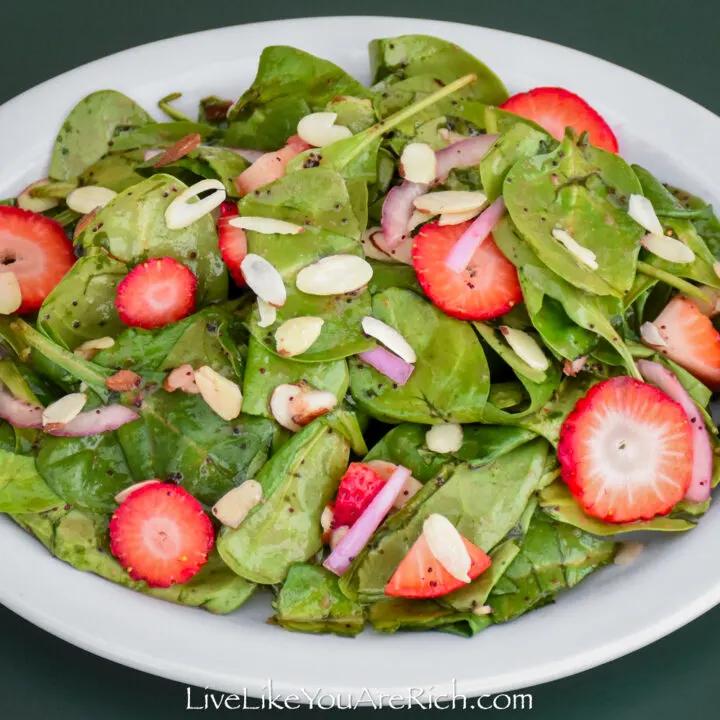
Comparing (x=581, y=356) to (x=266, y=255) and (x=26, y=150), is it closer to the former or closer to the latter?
(x=266, y=255)

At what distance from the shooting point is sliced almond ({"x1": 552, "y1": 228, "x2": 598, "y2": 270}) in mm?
1190

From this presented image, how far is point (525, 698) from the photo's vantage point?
1245mm

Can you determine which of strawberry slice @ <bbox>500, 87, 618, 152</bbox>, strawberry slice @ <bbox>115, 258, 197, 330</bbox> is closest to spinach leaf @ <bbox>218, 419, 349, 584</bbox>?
strawberry slice @ <bbox>115, 258, 197, 330</bbox>

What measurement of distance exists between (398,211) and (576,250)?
21cm

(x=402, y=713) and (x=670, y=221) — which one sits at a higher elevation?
(x=670, y=221)

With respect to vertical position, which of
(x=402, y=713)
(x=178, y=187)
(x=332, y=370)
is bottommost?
(x=402, y=713)

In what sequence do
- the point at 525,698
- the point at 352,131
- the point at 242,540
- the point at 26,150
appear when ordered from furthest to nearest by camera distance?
1. the point at 26,150
2. the point at 352,131
3. the point at 525,698
4. the point at 242,540

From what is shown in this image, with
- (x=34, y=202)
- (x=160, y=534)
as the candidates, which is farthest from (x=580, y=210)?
(x=34, y=202)

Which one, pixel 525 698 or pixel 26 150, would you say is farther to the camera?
pixel 26 150

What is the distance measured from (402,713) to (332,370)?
0.40m

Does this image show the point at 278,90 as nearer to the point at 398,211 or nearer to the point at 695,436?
the point at 398,211

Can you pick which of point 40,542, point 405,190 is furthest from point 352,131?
A: point 40,542

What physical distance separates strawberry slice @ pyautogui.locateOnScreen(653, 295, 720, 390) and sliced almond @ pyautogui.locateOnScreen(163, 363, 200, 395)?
538 mm

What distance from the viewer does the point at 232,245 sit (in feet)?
4.15
